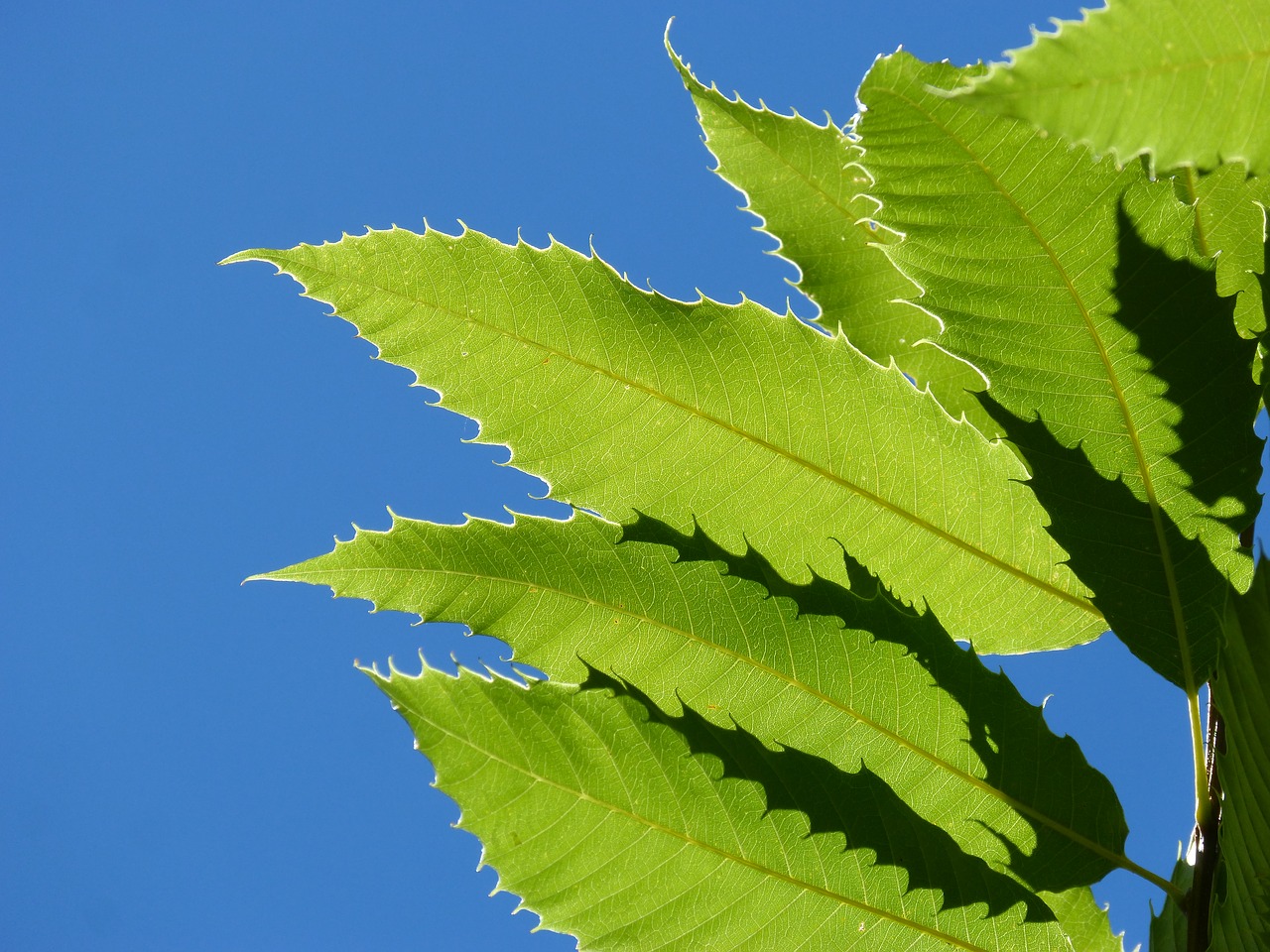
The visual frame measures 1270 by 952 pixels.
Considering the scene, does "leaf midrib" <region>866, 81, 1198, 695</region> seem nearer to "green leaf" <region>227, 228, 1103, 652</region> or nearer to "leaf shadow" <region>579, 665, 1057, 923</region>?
"green leaf" <region>227, 228, 1103, 652</region>

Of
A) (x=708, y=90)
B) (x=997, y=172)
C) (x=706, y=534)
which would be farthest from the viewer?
(x=708, y=90)

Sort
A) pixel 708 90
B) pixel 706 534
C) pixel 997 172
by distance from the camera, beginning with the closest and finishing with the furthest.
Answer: pixel 997 172, pixel 706 534, pixel 708 90

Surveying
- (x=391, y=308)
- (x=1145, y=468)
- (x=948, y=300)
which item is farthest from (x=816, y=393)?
(x=391, y=308)

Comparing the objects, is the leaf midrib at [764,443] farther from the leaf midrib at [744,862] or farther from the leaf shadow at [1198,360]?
the leaf midrib at [744,862]

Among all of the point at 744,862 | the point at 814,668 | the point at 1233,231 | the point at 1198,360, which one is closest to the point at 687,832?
the point at 744,862

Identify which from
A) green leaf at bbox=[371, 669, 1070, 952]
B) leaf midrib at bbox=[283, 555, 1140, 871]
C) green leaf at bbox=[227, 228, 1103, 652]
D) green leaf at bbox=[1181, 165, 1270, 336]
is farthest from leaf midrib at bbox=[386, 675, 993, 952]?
green leaf at bbox=[1181, 165, 1270, 336]

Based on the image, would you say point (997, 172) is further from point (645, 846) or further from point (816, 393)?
point (645, 846)

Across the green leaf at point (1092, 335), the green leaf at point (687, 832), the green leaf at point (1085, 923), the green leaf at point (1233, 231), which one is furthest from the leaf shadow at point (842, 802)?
the green leaf at point (1233, 231)
